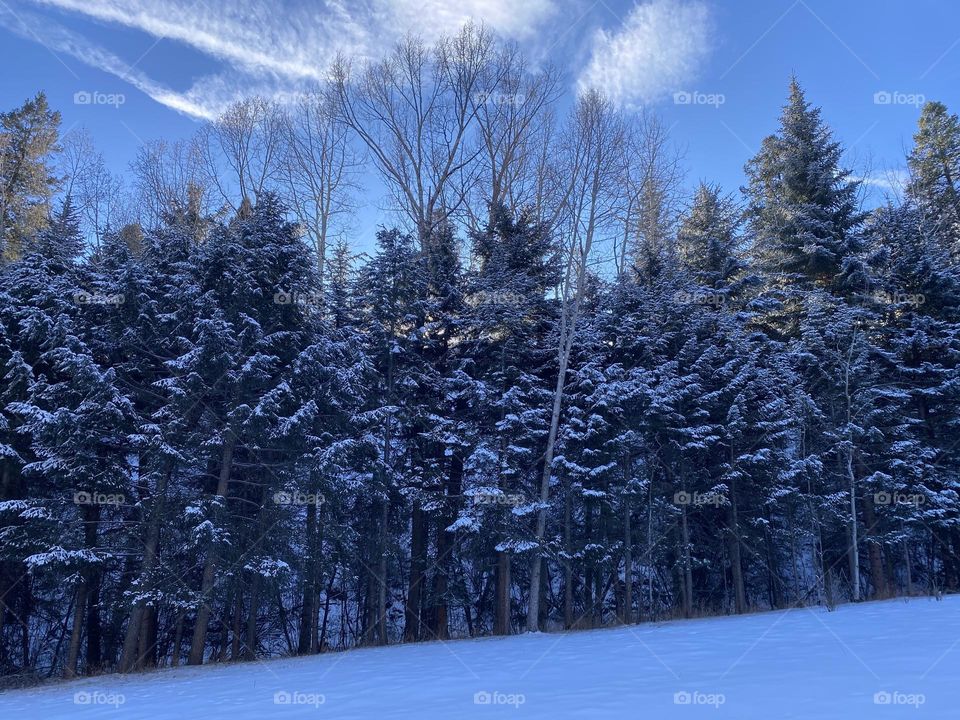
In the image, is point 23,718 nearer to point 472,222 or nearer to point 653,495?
point 653,495

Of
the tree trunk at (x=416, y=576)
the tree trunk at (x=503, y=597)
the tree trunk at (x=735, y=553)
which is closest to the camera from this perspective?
the tree trunk at (x=503, y=597)

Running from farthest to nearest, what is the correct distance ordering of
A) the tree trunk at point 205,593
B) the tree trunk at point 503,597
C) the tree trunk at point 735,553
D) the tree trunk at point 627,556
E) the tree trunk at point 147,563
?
the tree trunk at point 735,553
the tree trunk at point 627,556
the tree trunk at point 503,597
the tree trunk at point 205,593
the tree trunk at point 147,563

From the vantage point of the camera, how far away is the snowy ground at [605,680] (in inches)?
225

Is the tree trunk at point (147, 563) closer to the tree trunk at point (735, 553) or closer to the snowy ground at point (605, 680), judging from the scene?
the snowy ground at point (605, 680)

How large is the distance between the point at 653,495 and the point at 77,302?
14.6 m

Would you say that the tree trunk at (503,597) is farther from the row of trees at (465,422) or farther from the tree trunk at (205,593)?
the tree trunk at (205,593)

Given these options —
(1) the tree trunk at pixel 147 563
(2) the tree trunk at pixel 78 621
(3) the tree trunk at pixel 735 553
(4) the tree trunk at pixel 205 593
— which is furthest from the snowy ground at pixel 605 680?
(3) the tree trunk at pixel 735 553

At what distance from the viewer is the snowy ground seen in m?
5.72

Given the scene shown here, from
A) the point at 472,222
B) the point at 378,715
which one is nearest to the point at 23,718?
the point at 378,715

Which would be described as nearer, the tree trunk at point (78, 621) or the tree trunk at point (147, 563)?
the tree trunk at point (147, 563)

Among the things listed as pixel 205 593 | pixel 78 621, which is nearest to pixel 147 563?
pixel 205 593

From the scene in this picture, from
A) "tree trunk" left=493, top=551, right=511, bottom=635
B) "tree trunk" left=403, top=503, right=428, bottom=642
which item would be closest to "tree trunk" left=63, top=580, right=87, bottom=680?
"tree trunk" left=403, top=503, right=428, bottom=642

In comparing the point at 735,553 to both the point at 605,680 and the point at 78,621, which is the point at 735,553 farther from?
the point at 78,621

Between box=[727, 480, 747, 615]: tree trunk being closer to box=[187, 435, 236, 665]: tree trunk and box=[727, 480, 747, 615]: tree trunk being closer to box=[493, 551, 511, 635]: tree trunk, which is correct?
box=[493, 551, 511, 635]: tree trunk
